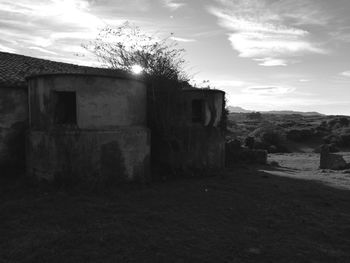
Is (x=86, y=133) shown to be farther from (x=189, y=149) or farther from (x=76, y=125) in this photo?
(x=189, y=149)

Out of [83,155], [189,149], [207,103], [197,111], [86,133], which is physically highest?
[207,103]

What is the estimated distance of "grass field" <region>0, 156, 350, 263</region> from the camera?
232 inches

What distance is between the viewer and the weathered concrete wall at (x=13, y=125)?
39.0ft

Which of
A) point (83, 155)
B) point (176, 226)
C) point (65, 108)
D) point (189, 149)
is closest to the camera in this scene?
point (176, 226)

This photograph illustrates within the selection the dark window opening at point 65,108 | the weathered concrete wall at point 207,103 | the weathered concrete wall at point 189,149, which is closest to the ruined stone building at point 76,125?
the dark window opening at point 65,108

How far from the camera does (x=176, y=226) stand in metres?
7.23

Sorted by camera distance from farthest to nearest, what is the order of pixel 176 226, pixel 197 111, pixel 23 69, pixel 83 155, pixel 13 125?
pixel 197 111, pixel 23 69, pixel 13 125, pixel 83 155, pixel 176 226

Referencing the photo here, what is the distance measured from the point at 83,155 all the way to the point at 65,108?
1886 millimetres

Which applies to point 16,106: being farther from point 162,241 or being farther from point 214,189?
point 162,241

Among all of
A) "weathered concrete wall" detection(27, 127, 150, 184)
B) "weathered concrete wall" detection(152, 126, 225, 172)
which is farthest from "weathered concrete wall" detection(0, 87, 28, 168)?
"weathered concrete wall" detection(152, 126, 225, 172)

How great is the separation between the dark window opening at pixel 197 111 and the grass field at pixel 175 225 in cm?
389

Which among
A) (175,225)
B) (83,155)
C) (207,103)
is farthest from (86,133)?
(207,103)

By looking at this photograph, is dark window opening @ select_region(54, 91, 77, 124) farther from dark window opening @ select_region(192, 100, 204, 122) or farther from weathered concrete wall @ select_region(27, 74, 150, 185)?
dark window opening @ select_region(192, 100, 204, 122)

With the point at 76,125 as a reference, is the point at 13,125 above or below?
below
